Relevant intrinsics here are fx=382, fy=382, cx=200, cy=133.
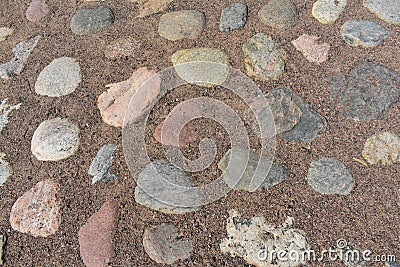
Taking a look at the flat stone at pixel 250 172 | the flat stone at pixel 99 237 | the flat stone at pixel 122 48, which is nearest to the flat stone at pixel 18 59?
the flat stone at pixel 122 48

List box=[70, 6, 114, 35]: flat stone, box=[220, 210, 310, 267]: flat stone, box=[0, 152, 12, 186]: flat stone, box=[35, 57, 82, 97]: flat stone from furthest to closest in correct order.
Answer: box=[70, 6, 114, 35]: flat stone → box=[35, 57, 82, 97]: flat stone → box=[0, 152, 12, 186]: flat stone → box=[220, 210, 310, 267]: flat stone

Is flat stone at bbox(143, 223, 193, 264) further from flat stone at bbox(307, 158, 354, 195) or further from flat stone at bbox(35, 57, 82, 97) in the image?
flat stone at bbox(35, 57, 82, 97)

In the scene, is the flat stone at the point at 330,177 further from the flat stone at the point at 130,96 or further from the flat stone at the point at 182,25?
the flat stone at the point at 182,25

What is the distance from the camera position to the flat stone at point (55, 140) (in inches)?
80.2

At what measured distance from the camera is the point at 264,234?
66.3 inches

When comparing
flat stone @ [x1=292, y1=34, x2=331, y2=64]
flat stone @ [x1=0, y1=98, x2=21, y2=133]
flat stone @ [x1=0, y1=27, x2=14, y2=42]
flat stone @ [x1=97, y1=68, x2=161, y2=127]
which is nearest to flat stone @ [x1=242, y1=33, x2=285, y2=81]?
flat stone @ [x1=292, y1=34, x2=331, y2=64]

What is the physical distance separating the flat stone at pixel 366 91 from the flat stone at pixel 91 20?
155 cm

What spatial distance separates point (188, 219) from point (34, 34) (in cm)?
185

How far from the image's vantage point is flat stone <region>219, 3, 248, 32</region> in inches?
95.8

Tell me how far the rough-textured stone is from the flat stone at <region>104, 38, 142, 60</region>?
2.11ft

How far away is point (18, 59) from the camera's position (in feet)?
8.52

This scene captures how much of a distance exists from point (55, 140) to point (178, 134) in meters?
0.68

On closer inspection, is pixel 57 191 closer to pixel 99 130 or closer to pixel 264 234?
pixel 99 130

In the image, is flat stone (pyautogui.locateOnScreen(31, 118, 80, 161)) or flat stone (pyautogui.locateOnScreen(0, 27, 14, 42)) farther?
flat stone (pyautogui.locateOnScreen(0, 27, 14, 42))
